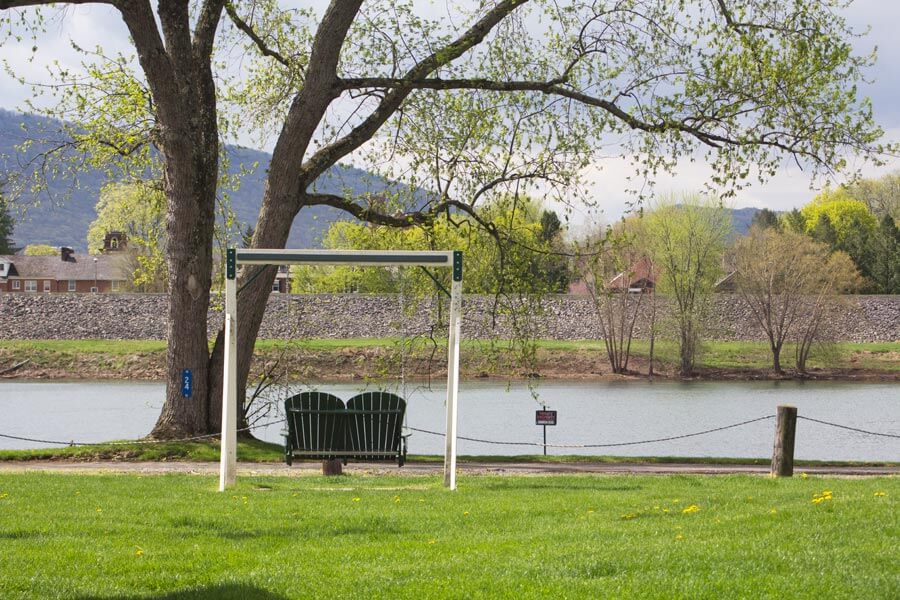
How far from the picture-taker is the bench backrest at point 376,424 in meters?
14.0

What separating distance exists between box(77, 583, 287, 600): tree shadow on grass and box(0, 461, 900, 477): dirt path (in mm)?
9428

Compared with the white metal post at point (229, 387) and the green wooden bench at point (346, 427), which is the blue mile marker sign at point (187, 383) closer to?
the green wooden bench at point (346, 427)

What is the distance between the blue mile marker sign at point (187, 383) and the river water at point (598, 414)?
544cm

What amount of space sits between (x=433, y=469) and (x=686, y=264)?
123 feet

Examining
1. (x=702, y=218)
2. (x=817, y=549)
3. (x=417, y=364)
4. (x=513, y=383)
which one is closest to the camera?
(x=817, y=549)

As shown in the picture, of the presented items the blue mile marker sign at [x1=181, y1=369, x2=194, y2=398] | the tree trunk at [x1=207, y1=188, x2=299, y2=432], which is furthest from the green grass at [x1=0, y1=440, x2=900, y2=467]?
the tree trunk at [x1=207, y1=188, x2=299, y2=432]

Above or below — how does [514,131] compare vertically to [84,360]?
above

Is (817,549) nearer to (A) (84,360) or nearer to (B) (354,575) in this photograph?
(B) (354,575)

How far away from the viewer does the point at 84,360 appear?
5669 cm

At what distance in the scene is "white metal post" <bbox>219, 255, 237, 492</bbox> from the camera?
12602mm

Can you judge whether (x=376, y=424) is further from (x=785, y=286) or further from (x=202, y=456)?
(x=785, y=286)

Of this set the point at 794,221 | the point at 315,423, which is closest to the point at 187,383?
the point at 315,423

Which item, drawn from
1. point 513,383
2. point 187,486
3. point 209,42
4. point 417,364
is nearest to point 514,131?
point 209,42

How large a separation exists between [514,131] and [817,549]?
45.0 feet
